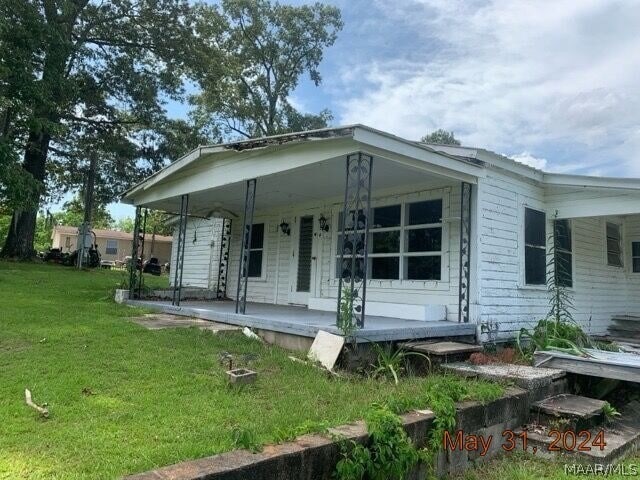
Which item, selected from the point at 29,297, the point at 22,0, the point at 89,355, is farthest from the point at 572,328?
the point at 22,0

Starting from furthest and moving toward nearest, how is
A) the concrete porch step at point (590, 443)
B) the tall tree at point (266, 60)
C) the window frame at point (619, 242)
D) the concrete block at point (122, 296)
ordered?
the tall tree at point (266, 60) < the concrete block at point (122, 296) < the window frame at point (619, 242) < the concrete porch step at point (590, 443)

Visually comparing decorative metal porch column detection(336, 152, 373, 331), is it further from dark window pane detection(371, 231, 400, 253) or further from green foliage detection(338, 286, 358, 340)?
dark window pane detection(371, 231, 400, 253)

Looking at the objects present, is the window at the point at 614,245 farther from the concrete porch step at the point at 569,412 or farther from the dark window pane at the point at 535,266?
the concrete porch step at the point at 569,412

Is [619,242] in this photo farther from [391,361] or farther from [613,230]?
[391,361]

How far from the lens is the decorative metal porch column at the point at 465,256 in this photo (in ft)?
21.1

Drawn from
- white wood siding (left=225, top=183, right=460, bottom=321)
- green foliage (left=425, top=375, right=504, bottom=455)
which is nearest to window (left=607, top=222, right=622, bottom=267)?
white wood siding (left=225, top=183, right=460, bottom=321)

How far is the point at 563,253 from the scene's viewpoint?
7.77 metres

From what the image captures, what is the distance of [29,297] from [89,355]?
503 centimetres

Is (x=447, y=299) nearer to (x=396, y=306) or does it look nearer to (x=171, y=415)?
(x=396, y=306)

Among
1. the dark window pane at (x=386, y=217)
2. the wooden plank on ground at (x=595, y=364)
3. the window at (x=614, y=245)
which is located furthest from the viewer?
the window at (x=614, y=245)

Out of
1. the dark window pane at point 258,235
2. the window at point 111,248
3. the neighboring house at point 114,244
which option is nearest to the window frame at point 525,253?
the dark window pane at point 258,235

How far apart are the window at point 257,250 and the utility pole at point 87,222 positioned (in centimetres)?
998

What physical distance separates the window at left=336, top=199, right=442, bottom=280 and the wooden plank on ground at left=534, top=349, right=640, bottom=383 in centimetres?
209

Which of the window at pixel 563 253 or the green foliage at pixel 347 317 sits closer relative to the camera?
the green foliage at pixel 347 317
